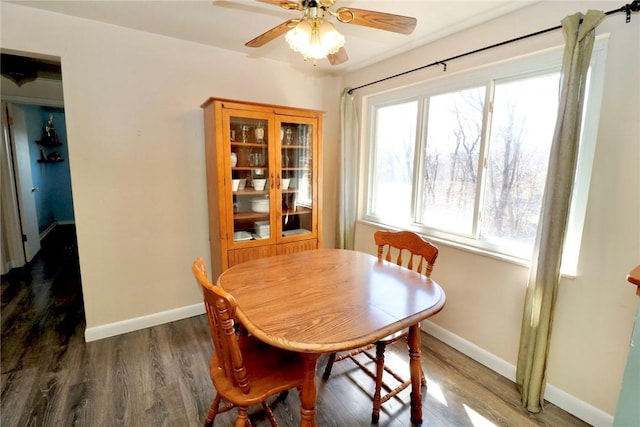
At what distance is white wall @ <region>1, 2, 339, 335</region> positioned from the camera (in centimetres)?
209

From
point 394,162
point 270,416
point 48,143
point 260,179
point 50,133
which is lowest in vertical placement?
point 270,416

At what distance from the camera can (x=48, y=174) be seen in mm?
5742

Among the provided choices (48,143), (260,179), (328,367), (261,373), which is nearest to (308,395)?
(261,373)

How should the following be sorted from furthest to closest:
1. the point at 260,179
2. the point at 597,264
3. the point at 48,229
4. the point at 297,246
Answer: the point at 48,229 → the point at 297,246 → the point at 260,179 → the point at 597,264

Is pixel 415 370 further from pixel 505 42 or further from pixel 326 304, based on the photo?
pixel 505 42

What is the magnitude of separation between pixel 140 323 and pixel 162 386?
0.85 m

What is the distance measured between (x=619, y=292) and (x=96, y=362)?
123 inches

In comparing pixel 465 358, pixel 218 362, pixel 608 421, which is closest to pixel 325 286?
pixel 218 362

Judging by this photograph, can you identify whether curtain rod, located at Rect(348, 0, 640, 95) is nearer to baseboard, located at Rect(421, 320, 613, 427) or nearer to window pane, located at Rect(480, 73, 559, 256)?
window pane, located at Rect(480, 73, 559, 256)

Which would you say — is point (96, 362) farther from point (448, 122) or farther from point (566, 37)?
point (566, 37)

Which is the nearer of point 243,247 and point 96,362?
point 96,362

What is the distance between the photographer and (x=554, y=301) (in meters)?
1.63

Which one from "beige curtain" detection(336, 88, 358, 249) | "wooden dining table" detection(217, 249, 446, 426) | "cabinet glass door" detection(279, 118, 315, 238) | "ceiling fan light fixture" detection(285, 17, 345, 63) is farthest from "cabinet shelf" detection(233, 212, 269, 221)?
"ceiling fan light fixture" detection(285, 17, 345, 63)

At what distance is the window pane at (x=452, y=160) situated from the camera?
2.20 m
